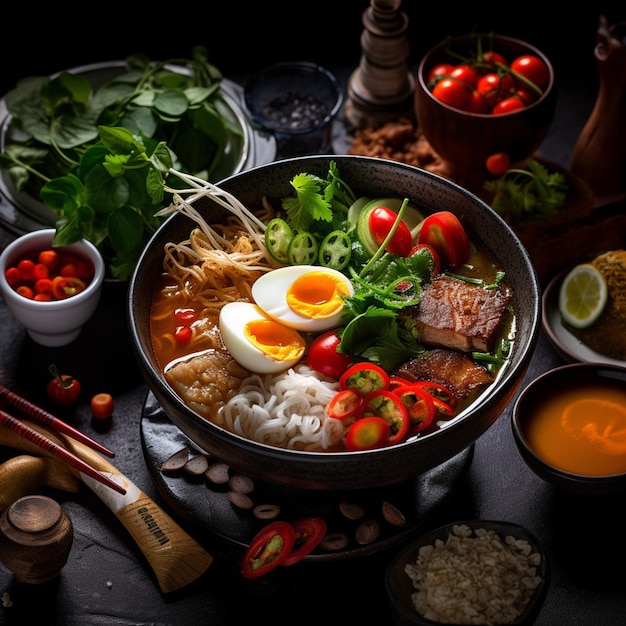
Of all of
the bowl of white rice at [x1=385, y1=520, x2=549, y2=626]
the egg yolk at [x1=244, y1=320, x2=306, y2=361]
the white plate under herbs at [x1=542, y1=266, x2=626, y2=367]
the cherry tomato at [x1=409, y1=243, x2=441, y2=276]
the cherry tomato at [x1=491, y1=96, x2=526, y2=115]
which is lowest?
the bowl of white rice at [x1=385, y1=520, x2=549, y2=626]

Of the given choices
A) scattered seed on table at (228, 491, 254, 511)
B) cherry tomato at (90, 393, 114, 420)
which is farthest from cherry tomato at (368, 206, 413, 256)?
cherry tomato at (90, 393, 114, 420)

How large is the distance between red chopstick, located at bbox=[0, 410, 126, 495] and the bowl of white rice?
3.24 ft

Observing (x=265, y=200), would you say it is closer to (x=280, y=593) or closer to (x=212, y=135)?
(x=212, y=135)

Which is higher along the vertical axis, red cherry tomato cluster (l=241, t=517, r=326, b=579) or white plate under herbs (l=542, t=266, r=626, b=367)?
white plate under herbs (l=542, t=266, r=626, b=367)

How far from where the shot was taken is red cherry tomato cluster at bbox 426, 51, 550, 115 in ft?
13.3

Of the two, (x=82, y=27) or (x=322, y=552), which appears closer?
(x=322, y=552)

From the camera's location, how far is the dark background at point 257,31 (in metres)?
4.93

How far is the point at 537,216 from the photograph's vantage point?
157 inches

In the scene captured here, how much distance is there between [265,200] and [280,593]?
1467mm

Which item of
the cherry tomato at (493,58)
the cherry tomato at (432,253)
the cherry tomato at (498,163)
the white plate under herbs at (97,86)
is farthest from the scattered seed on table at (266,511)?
the cherry tomato at (493,58)

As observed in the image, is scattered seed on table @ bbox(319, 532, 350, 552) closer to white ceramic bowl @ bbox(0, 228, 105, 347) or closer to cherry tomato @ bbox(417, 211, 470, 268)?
cherry tomato @ bbox(417, 211, 470, 268)

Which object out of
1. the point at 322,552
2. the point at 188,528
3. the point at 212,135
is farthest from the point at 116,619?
the point at 212,135

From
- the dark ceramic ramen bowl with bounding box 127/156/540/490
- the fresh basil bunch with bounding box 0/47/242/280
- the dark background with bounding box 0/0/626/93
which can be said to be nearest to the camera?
the dark ceramic ramen bowl with bounding box 127/156/540/490

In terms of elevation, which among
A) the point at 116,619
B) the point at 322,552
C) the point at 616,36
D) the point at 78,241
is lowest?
the point at 116,619
